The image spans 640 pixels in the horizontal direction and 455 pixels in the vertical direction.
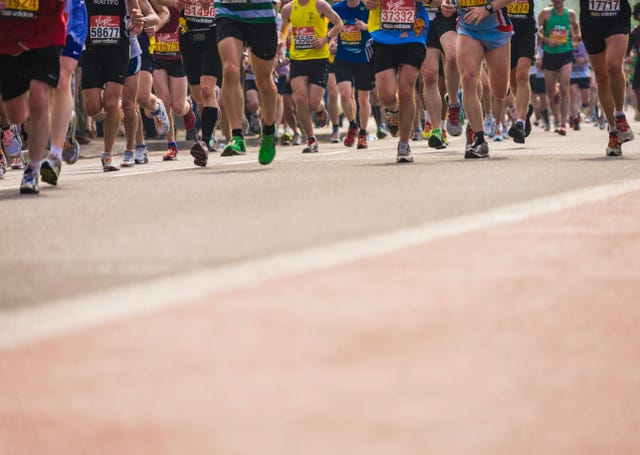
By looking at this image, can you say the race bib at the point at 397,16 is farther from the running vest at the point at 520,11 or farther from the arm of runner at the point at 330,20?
the arm of runner at the point at 330,20

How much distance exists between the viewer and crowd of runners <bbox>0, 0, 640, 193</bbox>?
927 cm

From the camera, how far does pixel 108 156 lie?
12664mm

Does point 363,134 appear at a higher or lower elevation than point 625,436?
lower

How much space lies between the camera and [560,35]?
23.6 meters

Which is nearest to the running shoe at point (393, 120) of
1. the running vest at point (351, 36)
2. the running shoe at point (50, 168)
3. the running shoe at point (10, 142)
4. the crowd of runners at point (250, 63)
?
the crowd of runners at point (250, 63)

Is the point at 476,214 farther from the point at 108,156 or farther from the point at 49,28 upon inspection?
the point at 108,156

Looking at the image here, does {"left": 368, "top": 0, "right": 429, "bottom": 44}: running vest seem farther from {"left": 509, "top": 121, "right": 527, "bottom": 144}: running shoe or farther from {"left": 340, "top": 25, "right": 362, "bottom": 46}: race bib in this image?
{"left": 340, "top": 25, "right": 362, "bottom": 46}: race bib

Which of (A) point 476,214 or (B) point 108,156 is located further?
(B) point 108,156

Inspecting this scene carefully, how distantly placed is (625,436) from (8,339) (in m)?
1.57

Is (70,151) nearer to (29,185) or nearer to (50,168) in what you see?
(50,168)

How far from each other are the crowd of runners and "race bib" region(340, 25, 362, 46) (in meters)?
0.01

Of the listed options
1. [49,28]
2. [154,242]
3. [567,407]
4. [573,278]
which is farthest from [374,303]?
[49,28]

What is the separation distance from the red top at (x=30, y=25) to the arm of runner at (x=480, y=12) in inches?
155

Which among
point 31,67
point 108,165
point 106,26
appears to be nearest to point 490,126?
point 108,165
